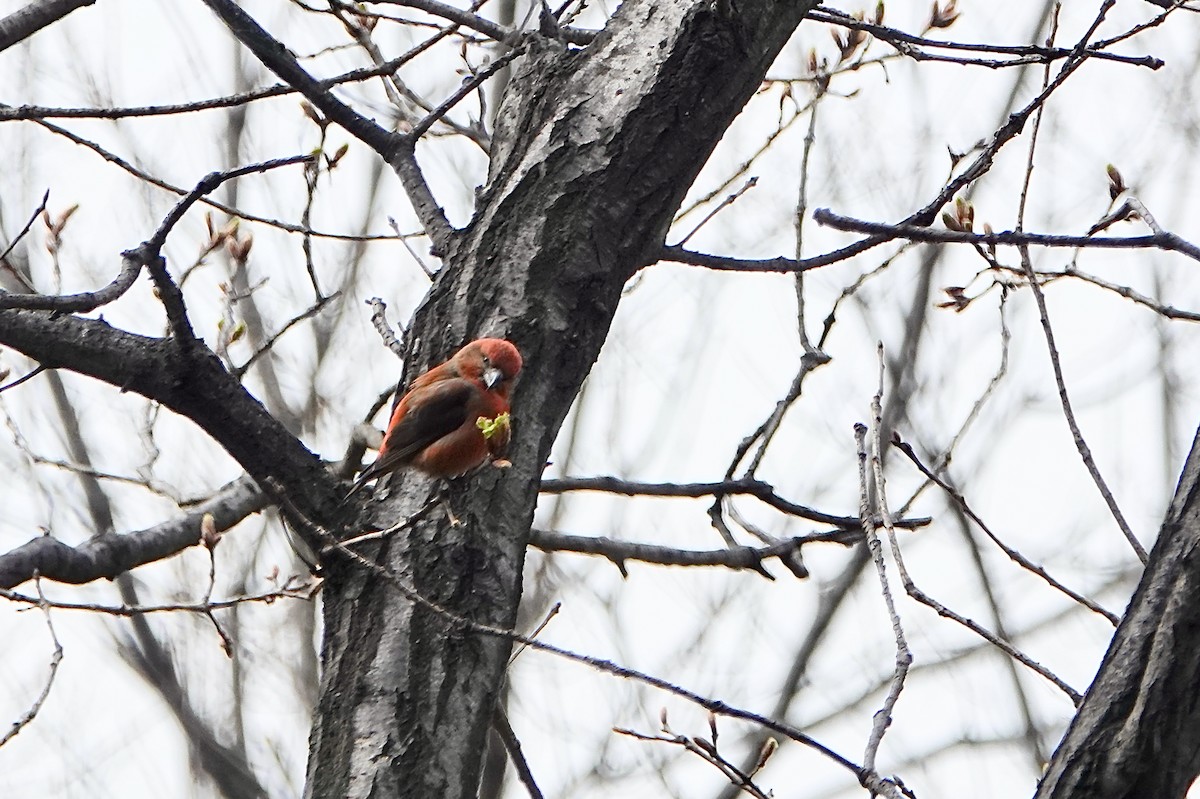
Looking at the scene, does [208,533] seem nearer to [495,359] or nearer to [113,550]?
[113,550]

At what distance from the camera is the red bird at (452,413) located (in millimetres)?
2830

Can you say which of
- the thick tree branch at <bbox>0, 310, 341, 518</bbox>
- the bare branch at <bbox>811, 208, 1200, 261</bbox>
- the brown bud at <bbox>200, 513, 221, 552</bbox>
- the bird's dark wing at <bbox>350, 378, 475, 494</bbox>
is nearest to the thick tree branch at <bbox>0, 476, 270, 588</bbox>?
the brown bud at <bbox>200, 513, 221, 552</bbox>

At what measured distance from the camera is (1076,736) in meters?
1.71

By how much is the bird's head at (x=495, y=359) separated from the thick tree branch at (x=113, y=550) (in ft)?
3.16

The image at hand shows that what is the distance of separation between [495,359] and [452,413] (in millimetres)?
328

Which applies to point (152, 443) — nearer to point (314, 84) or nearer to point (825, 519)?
point (314, 84)

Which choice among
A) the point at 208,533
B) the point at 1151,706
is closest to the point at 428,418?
the point at 208,533

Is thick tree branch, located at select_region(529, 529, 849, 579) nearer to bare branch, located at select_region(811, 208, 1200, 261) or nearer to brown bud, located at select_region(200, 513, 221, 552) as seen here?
brown bud, located at select_region(200, 513, 221, 552)

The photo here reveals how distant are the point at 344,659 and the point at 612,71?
5.26 feet

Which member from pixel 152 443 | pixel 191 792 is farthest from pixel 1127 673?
pixel 191 792

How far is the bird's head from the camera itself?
281 centimetres

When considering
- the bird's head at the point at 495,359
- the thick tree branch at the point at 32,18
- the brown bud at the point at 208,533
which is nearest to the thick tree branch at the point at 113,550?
the brown bud at the point at 208,533

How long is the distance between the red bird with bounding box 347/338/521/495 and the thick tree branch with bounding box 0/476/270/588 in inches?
24.3

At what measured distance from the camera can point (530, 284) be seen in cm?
294
